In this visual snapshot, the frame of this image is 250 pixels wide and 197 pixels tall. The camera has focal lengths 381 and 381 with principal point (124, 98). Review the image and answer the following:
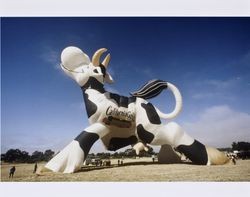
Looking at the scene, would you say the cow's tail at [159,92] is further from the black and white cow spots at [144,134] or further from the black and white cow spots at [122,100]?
the black and white cow spots at [144,134]

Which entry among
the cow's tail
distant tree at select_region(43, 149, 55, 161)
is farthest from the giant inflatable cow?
distant tree at select_region(43, 149, 55, 161)

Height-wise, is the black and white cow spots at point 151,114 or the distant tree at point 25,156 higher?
the black and white cow spots at point 151,114

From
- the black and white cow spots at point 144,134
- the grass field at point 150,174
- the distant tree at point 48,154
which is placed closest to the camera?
the grass field at point 150,174

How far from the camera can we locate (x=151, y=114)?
22.0 feet

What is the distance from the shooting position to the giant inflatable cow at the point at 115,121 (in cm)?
639

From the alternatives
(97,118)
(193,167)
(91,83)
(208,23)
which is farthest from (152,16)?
(193,167)

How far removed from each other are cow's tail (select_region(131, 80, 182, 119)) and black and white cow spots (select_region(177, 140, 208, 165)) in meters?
0.62

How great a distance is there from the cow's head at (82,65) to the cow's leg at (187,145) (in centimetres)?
147

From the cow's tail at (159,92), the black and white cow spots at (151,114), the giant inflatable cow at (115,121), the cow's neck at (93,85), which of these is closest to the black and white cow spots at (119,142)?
the giant inflatable cow at (115,121)

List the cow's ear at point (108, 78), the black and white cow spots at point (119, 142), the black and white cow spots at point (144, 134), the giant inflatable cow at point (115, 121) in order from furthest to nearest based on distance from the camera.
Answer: the cow's ear at point (108, 78)
the black and white cow spots at point (119, 142)
the black and white cow spots at point (144, 134)
the giant inflatable cow at point (115, 121)

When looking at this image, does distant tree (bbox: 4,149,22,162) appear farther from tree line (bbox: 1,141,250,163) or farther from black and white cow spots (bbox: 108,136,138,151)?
black and white cow spots (bbox: 108,136,138,151)

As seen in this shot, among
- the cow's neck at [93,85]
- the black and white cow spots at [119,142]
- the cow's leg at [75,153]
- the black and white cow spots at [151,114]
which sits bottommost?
the cow's leg at [75,153]
